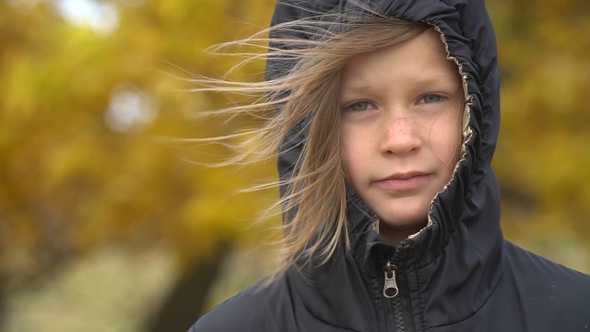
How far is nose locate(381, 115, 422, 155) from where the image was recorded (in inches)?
88.0

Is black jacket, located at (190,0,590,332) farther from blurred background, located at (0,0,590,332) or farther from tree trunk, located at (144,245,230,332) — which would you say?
tree trunk, located at (144,245,230,332)

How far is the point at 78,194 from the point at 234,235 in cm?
152

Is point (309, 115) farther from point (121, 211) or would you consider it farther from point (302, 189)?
point (121, 211)

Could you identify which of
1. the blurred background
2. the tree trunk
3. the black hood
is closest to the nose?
the black hood

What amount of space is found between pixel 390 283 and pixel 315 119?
40 cm

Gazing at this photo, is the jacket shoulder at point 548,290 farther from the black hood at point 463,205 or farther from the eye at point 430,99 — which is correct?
the eye at point 430,99

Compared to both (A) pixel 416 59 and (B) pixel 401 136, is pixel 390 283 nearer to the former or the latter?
(B) pixel 401 136

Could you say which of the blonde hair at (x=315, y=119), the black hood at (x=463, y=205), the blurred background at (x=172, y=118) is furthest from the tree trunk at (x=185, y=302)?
the black hood at (x=463, y=205)

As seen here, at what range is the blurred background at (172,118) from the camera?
15.0 feet

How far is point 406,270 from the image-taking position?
2.23 m

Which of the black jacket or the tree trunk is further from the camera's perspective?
the tree trunk

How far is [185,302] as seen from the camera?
8.18 metres

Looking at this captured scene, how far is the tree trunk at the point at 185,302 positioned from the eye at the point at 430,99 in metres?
5.73

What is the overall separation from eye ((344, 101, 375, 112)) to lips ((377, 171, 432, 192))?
0.16m
